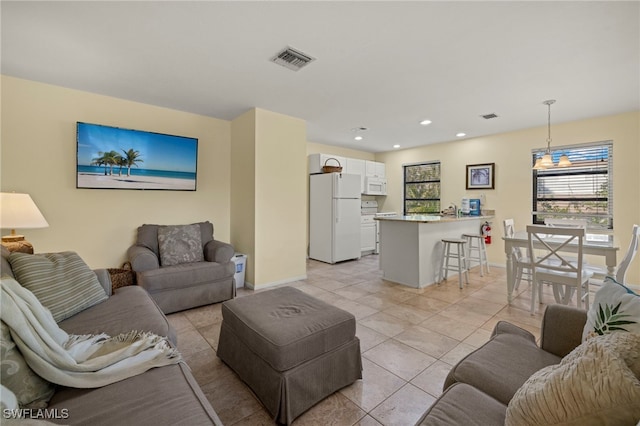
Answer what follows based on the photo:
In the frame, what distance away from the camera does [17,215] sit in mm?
2277

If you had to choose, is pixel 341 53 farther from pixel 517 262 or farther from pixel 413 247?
pixel 517 262

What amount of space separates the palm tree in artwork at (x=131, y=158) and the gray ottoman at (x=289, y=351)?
2550mm

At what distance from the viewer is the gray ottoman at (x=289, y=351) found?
4.86 ft

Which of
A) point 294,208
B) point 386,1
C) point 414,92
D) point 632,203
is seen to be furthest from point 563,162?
point 294,208

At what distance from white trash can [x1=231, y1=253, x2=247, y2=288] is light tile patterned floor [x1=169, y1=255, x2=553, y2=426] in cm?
17

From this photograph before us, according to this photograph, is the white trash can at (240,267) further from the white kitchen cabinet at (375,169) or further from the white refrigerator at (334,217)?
the white kitchen cabinet at (375,169)

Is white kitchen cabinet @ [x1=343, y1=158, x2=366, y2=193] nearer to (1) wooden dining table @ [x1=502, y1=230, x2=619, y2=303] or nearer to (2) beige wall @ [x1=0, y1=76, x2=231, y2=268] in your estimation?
(2) beige wall @ [x1=0, y1=76, x2=231, y2=268]

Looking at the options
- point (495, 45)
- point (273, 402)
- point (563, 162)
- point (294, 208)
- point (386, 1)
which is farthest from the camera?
point (294, 208)

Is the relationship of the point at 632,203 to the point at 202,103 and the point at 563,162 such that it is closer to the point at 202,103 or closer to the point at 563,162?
the point at 563,162

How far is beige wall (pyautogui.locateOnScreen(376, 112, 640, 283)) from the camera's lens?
3.80 meters

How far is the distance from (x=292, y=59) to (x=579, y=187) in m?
4.85

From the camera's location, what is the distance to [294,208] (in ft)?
13.6

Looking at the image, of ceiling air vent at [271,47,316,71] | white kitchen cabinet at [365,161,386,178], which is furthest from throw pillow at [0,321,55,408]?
white kitchen cabinet at [365,161,386,178]

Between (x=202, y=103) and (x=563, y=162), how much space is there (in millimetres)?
4699
